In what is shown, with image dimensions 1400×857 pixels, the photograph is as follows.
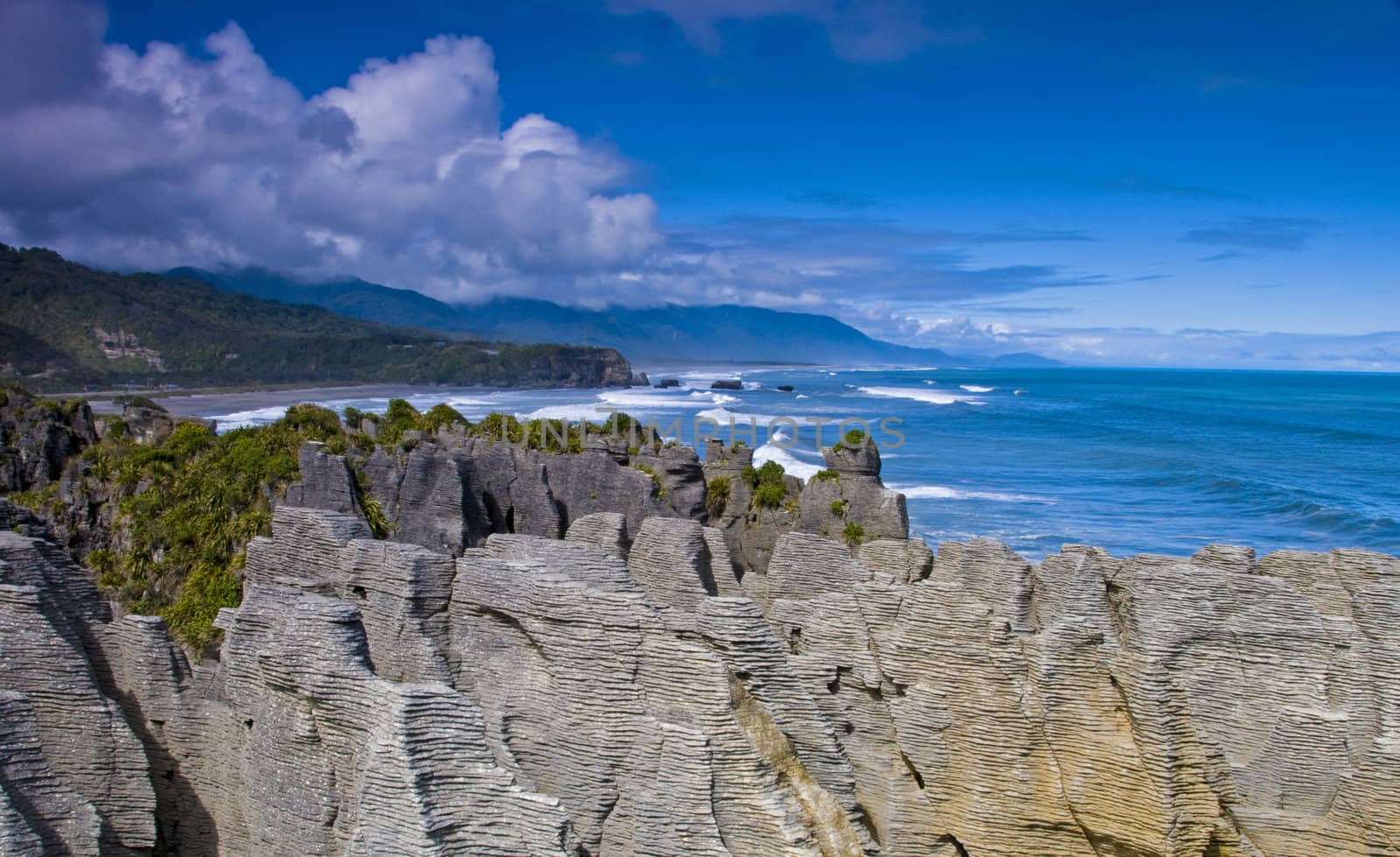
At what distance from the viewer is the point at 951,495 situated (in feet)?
148

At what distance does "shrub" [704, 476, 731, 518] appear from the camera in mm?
22812

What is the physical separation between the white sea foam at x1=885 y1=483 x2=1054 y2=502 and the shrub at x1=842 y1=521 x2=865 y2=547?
24.8 meters

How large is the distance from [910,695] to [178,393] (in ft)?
364

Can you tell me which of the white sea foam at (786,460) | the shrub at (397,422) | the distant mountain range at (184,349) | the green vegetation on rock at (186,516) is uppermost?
the distant mountain range at (184,349)

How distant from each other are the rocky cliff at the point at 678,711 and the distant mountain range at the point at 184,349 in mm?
104232

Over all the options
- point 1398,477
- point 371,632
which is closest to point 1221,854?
point 371,632

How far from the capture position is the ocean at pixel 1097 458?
38.0 m

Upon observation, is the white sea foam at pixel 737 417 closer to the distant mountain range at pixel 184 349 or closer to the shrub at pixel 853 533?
the shrub at pixel 853 533

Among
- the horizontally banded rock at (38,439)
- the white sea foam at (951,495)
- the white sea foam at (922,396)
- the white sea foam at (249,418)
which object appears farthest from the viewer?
the white sea foam at (922,396)

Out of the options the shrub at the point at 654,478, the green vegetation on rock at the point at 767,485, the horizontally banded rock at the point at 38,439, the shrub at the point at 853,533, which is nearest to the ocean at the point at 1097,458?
the green vegetation on rock at the point at 767,485

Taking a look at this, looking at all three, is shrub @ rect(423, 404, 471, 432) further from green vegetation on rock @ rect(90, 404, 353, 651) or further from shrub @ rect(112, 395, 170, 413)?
shrub @ rect(112, 395, 170, 413)

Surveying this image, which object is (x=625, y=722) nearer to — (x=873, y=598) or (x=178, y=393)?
(x=873, y=598)

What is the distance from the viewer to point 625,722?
Answer: 23.0 feet

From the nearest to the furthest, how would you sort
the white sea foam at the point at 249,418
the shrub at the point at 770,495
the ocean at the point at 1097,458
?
1. the shrub at the point at 770,495
2. the ocean at the point at 1097,458
3. the white sea foam at the point at 249,418
